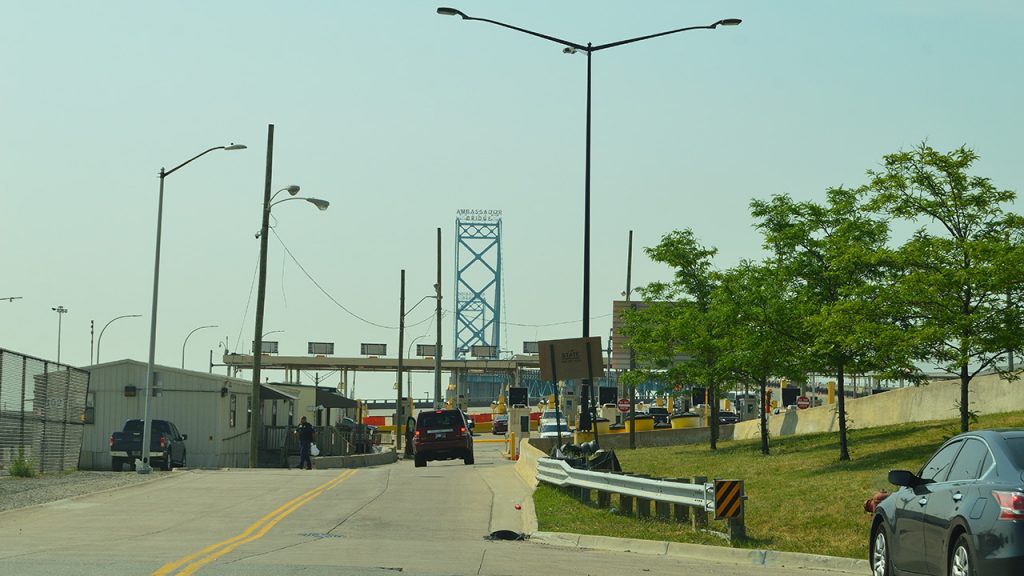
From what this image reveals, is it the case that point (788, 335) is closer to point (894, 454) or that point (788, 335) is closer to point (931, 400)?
point (894, 454)

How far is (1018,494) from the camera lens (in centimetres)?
916

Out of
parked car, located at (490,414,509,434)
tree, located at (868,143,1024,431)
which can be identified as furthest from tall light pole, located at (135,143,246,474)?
parked car, located at (490,414,509,434)

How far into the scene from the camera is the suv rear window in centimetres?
4512

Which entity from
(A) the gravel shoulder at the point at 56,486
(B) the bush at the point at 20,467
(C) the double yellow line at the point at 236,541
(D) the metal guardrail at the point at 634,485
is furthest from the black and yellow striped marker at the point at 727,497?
(B) the bush at the point at 20,467

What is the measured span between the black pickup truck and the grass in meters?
14.5

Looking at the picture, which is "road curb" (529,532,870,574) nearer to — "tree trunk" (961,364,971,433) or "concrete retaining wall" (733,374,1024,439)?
"tree trunk" (961,364,971,433)

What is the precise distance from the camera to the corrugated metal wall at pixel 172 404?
46.9m

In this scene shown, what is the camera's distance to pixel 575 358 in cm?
2477

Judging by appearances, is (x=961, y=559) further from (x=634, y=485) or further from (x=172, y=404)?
(x=172, y=404)

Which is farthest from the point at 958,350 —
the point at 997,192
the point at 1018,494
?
the point at 1018,494

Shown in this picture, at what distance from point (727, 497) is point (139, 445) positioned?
28256mm

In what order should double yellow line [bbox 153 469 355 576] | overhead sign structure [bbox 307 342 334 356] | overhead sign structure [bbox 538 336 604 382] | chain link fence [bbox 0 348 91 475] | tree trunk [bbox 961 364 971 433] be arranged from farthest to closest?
overhead sign structure [bbox 307 342 334 356] < chain link fence [bbox 0 348 91 475] < overhead sign structure [bbox 538 336 604 382] < tree trunk [bbox 961 364 971 433] < double yellow line [bbox 153 469 355 576]

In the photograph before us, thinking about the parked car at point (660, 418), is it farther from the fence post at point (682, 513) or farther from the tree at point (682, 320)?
the fence post at point (682, 513)

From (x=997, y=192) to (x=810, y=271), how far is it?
275 inches
